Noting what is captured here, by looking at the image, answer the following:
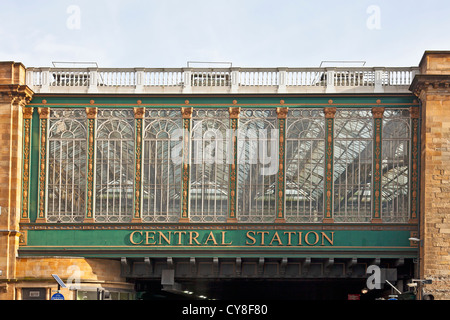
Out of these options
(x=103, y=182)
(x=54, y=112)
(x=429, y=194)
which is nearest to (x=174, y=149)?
(x=103, y=182)

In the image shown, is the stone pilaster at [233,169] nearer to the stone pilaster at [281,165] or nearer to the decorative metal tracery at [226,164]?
the decorative metal tracery at [226,164]

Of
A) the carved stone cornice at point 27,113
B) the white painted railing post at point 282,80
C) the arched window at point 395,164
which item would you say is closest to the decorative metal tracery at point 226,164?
the arched window at point 395,164

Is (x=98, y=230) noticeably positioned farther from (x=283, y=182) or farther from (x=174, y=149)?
(x=283, y=182)

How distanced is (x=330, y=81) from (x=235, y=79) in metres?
4.72

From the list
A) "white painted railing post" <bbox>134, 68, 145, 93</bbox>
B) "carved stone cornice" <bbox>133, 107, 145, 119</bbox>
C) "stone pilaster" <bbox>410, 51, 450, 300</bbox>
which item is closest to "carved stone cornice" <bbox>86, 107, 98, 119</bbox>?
"carved stone cornice" <bbox>133, 107, 145, 119</bbox>

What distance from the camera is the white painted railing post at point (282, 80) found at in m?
39.4

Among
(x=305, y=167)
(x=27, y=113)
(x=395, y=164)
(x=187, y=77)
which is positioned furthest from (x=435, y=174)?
(x=27, y=113)

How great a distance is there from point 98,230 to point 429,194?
15964 mm

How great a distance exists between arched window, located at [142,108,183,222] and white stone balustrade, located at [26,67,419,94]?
147 cm

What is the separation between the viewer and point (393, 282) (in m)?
40.0

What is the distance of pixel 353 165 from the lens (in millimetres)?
39000

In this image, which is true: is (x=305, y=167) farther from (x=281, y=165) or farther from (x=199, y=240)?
(x=199, y=240)

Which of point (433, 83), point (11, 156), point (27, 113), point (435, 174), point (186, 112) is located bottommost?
point (435, 174)

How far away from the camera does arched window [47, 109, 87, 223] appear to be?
129 ft
